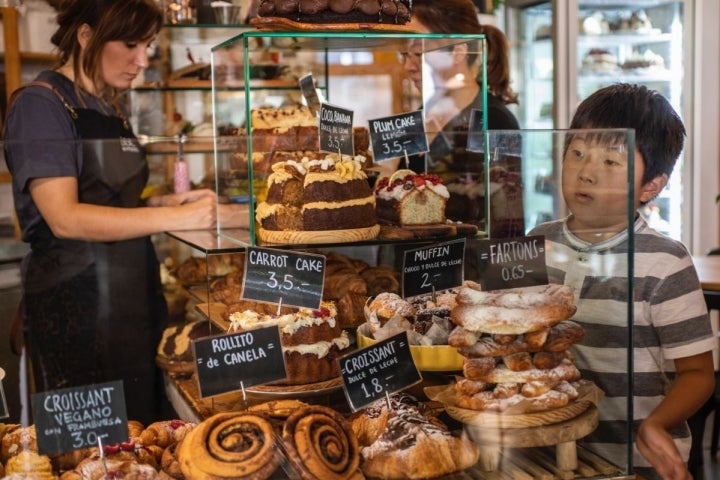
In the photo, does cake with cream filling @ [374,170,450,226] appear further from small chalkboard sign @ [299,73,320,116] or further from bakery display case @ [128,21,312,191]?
bakery display case @ [128,21,312,191]

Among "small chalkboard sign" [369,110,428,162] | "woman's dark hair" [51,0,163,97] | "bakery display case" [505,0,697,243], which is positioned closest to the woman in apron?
"woman's dark hair" [51,0,163,97]

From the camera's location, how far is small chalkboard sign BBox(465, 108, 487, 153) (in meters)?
2.18

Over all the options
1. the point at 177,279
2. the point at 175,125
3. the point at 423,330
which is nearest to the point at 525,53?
the point at 175,125

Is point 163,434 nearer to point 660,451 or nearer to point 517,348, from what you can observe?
point 517,348

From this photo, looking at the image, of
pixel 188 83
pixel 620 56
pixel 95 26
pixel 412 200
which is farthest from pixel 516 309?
pixel 620 56

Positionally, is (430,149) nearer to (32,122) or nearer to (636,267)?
(636,267)

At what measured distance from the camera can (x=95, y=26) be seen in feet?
9.31

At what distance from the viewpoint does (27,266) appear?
181 cm

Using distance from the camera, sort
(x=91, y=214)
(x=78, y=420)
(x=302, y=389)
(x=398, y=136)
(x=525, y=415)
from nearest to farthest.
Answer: (x=78, y=420) < (x=525, y=415) < (x=302, y=389) < (x=398, y=136) < (x=91, y=214)

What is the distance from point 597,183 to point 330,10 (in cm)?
69

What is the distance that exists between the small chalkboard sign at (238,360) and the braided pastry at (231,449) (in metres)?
0.06

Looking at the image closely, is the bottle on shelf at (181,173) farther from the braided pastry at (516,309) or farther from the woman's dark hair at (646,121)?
the braided pastry at (516,309)

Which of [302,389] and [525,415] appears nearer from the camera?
[525,415]

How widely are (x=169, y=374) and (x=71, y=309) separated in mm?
421
